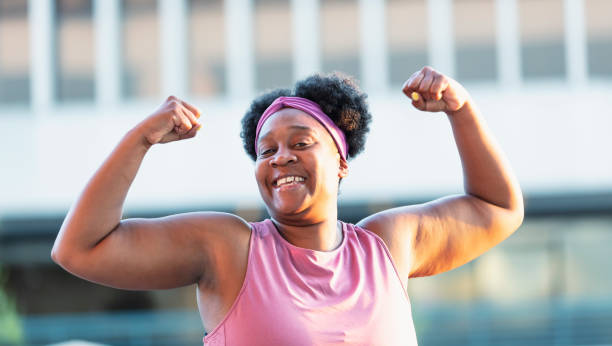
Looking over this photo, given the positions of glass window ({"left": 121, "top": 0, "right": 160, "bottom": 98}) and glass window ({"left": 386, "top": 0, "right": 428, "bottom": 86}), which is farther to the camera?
glass window ({"left": 121, "top": 0, "right": 160, "bottom": 98})

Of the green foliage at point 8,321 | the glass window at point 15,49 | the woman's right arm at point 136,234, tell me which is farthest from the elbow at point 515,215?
the glass window at point 15,49

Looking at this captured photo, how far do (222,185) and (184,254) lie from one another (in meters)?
8.67

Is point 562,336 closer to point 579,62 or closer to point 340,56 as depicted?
point 579,62

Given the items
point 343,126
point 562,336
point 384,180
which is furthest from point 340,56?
point 343,126

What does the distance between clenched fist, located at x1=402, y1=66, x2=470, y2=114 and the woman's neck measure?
1.05 feet

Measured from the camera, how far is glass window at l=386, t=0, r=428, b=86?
10.3 metres

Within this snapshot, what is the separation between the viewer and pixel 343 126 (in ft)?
6.57

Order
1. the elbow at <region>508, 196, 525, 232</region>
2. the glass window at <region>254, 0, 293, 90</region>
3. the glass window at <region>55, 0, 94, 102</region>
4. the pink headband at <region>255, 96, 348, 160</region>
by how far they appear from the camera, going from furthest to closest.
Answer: the glass window at <region>55, 0, 94, 102</region>
the glass window at <region>254, 0, 293, 90</region>
the elbow at <region>508, 196, 525, 232</region>
the pink headband at <region>255, 96, 348, 160</region>

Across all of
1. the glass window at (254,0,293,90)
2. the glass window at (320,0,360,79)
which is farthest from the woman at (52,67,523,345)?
the glass window at (254,0,293,90)

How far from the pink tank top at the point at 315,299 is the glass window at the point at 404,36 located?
8571mm

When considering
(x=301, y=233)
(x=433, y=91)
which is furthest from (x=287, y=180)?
(x=433, y=91)

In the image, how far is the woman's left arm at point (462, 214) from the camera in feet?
6.38

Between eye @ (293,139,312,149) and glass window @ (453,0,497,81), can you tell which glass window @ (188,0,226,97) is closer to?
glass window @ (453,0,497,81)

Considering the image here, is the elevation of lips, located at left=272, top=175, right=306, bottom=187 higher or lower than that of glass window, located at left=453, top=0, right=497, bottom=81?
lower
